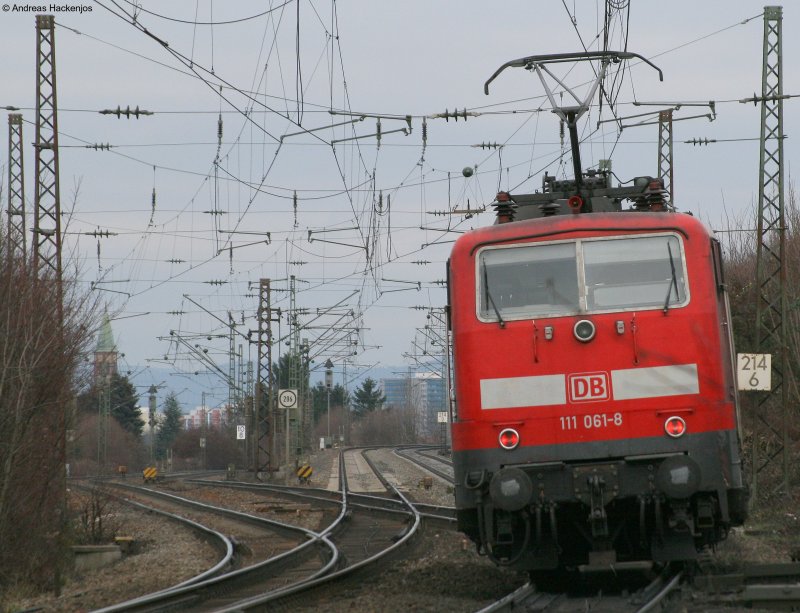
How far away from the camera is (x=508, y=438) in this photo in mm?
9883

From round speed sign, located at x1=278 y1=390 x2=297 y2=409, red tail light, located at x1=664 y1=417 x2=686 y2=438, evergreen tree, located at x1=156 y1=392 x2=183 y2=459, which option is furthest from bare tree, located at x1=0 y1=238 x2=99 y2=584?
evergreen tree, located at x1=156 y1=392 x2=183 y2=459

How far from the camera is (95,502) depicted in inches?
866

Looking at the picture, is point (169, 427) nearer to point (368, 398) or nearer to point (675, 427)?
point (368, 398)

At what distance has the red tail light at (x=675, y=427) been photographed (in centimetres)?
957

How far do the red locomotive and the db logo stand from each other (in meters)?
0.01

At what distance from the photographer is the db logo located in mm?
9805

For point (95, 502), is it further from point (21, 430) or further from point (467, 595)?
point (467, 595)

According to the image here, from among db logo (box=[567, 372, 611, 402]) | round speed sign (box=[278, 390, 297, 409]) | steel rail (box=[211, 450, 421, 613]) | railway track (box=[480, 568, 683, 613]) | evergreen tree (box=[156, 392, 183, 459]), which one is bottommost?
railway track (box=[480, 568, 683, 613])

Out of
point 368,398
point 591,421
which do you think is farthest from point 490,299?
point 368,398

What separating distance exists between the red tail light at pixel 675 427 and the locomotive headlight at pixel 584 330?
37.1 inches

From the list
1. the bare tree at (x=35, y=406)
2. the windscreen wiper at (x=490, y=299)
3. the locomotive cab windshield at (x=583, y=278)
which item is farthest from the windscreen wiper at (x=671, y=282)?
the bare tree at (x=35, y=406)

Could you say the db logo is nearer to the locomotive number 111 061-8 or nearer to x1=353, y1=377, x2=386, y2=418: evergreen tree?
the locomotive number 111 061-8

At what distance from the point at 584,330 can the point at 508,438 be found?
1110mm

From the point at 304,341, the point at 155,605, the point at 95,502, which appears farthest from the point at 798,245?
the point at 304,341
